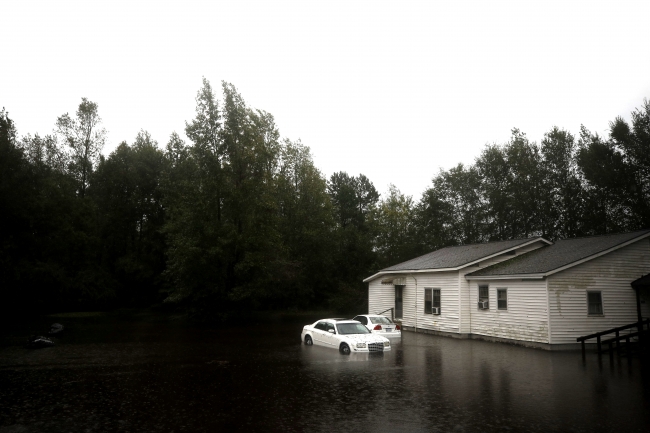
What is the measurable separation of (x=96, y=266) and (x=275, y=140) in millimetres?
24049

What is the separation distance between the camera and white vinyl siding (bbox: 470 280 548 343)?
925 inches

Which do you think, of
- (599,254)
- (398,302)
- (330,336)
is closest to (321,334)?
(330,336)

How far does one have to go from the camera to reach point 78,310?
53.8 metres

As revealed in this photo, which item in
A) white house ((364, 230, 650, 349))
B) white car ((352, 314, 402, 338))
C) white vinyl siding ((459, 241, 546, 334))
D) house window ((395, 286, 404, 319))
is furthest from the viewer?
house window ((395, 286, 404, 319))

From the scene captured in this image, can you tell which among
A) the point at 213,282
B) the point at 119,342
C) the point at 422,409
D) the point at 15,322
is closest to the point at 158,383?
the point at 422,409

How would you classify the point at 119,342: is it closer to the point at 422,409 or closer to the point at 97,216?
the point at 422,409

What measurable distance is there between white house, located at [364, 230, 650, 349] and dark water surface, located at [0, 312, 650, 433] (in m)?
1.94

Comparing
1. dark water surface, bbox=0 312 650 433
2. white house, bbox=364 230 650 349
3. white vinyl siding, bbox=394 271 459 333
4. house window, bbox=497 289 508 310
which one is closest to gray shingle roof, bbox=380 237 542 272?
white house, bbox=364 230 650 349

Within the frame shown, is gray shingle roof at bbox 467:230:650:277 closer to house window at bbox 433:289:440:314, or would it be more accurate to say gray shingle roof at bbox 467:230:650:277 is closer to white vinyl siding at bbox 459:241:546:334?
white vinyl siding at bbox 459:241:546:334

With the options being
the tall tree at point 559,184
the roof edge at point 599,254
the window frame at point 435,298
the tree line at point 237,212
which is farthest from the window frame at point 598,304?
the tall tree at point 559,184

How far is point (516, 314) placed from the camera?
985 inches

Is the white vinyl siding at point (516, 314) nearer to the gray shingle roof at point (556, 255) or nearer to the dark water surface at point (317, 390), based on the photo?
the gray shingle roof at point (556, 255)

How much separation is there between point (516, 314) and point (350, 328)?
28.2ft

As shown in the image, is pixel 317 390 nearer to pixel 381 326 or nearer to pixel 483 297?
pixel 381 326
